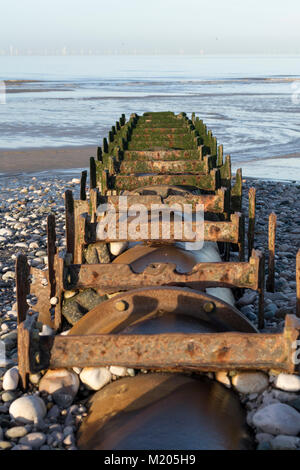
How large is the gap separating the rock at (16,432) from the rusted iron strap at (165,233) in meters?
2.05

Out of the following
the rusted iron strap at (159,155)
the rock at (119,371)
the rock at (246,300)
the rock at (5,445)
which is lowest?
the rock at (246,300)

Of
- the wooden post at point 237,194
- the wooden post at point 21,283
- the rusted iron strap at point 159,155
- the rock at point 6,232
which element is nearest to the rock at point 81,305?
the wooden post at point 21,283

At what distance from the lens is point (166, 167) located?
7914mm

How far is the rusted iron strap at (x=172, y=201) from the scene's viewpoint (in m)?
5.70

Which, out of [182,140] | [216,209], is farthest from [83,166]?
[216,209]

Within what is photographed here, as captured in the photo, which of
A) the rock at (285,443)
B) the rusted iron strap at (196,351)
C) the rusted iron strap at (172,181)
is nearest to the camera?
the rock at (285,443)

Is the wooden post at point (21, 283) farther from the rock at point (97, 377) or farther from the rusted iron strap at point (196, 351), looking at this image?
the rusted iron strap at point (196, 351)

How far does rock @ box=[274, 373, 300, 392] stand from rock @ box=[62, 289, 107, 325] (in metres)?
2.06

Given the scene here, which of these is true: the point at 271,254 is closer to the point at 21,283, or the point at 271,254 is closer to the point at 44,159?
the point at 21,283

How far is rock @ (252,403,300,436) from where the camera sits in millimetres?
2656

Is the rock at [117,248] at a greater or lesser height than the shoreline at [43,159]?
greater

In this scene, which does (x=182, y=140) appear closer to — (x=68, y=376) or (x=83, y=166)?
(x=83, y=166)

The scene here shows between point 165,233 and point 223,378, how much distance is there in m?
1.89
